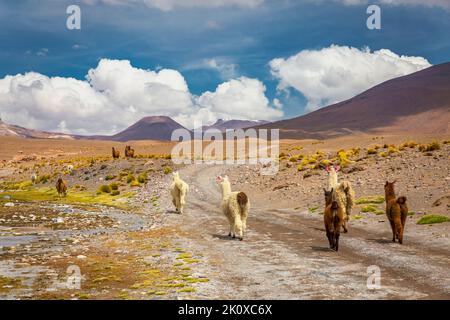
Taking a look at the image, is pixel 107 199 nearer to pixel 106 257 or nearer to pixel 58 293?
pixel 106 257

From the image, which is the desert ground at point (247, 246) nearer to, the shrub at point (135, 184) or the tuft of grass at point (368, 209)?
the tuft of grass at point (368, 209)

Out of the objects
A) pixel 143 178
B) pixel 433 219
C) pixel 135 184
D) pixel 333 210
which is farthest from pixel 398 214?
pixel 143 178

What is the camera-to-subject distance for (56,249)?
651 inches

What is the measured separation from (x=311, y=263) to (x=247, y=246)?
3.73m

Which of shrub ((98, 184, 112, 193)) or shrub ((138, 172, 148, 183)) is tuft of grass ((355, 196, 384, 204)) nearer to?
shrub ((138, 172, 148, 183))

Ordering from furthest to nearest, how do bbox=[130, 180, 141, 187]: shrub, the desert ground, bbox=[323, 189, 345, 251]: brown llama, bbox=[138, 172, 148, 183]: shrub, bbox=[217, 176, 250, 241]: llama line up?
bbox=[138, 172, 148, 183]: shrub
bbox=[130, 180, 141, 187]: shrub
bbox=[217, 176, 250, 241]: llama
bbox=[323, 189, 345, 251]: brown llama
the desert ground

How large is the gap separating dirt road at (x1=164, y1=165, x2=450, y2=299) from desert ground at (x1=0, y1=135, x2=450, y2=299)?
32 millimetres

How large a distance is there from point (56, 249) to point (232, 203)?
664 cm

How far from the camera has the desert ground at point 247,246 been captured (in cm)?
1049

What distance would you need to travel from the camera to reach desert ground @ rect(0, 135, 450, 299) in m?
10.5

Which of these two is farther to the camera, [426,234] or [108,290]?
[426,234]

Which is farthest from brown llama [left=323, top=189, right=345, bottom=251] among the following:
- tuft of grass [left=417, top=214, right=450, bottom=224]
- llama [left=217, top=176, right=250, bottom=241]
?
tuft of grass [left=417, top=214, right=450, bottom=224]
